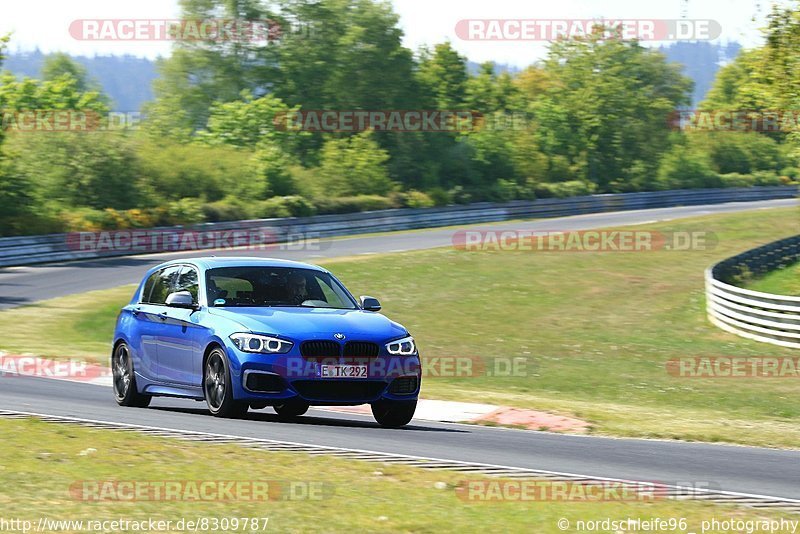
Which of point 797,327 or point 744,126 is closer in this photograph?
point 797,327

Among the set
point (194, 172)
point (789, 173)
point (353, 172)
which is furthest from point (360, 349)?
point (789, 173)

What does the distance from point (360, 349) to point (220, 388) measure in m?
1.42

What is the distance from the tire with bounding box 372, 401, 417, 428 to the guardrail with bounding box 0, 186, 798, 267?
25.5 m

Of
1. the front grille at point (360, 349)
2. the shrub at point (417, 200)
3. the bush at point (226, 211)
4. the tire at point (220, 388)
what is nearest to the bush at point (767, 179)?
the shrub at point (417, 200)

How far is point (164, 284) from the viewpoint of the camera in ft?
44.0

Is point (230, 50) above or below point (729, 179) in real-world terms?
above

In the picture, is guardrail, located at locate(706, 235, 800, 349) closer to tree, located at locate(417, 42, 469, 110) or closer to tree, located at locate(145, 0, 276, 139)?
tree, located at locate(145, 0, 276, 139)

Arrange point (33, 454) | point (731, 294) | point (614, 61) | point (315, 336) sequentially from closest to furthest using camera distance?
1. point (33, 454)
2. point (315, 336)
3. point (731, 294)
4. point (614, 61)

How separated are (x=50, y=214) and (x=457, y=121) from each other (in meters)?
40.4

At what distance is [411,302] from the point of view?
30.7m

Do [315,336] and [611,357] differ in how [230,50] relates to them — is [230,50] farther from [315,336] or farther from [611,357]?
[315,336]

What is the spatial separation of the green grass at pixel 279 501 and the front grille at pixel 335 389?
67.4 inches

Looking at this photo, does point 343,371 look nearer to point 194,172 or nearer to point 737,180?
point 194,172

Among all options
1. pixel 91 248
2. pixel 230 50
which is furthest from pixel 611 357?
pixel 230 50
